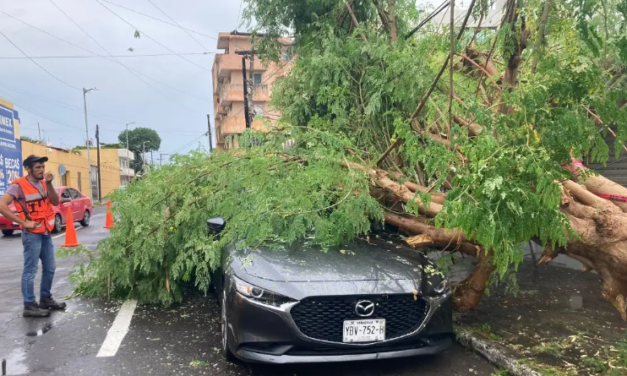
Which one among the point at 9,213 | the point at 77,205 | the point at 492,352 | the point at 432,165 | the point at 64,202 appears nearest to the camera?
the point at 432,165

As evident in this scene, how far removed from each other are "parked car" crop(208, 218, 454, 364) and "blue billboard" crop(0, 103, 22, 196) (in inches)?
888

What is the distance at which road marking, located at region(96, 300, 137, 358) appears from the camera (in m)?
4.35

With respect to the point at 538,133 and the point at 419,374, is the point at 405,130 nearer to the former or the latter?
the point at 538,133

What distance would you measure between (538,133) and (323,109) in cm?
446

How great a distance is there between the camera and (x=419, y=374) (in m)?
3.88

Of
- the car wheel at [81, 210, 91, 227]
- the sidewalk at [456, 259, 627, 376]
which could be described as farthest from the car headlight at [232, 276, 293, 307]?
the car wheel at [81, 210, 91, 227]

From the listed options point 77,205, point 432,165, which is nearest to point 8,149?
point 77,205

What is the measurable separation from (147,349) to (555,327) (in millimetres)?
3840

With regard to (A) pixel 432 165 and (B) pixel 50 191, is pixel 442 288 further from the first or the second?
(B) pixel 50 191

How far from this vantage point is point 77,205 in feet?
55.8

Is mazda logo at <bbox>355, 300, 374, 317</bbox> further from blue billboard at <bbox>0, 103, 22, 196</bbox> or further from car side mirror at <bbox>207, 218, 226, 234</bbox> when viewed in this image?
blue billboard at <bbox>0, 103, 22, 196</bbox>

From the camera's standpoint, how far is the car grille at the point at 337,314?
139 inches

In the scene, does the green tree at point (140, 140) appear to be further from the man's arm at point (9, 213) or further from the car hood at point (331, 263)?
the car hood at point (331, 263)

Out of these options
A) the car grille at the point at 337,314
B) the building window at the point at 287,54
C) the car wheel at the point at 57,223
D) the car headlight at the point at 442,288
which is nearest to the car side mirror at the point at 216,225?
the car grille at the point at 337,314
